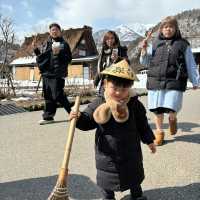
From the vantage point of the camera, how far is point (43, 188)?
4.34 m

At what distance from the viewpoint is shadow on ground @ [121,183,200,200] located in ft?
13.1

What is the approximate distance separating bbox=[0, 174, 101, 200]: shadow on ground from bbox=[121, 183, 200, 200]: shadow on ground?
408 millimetres

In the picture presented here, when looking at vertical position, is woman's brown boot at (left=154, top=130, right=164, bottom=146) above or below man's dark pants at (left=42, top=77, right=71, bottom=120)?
below

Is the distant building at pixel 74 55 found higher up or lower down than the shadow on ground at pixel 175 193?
higher up

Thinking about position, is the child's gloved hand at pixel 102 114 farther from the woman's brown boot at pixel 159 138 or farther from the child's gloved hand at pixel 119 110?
the woman's brown boot at pixel 159 138

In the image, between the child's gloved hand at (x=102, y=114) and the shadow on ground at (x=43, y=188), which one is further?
the shadow on ground at (x=43, y=188)

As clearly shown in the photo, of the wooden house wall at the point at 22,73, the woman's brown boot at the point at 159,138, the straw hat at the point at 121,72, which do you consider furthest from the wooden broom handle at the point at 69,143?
the wooden house wall at the point at 22,73

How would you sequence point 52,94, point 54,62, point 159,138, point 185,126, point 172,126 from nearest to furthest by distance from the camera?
point 159,138, point 172,126, point 185,126, point 54,62, point 52,94

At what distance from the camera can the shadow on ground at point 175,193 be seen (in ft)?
13.1

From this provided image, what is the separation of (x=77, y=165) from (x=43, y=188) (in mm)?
939

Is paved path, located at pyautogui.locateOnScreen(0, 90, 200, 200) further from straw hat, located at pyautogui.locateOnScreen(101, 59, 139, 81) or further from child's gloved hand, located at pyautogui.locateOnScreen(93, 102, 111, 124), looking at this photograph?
straw hat, located at pyautogui.locateOnScreen(101, 59, 139, 81)

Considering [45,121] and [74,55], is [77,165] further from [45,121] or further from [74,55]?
[74,55]

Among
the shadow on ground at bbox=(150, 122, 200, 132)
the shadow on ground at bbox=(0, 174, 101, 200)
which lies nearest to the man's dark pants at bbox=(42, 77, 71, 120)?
the shadow on ground at bbox=(150, 122, 200, 132)

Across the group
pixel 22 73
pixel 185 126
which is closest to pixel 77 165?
pixel 185 126
